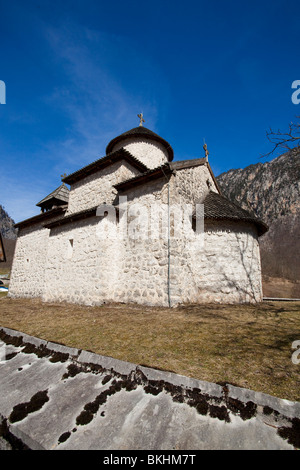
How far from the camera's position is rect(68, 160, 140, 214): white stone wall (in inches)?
411

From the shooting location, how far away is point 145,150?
561 inches

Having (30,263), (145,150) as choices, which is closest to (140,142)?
(145,150)

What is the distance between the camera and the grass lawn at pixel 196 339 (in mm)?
2824

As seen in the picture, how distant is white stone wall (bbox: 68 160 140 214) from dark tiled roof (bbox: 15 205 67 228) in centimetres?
218

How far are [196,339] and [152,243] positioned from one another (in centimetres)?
465

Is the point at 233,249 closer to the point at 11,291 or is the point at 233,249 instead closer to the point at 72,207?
the point at 72,207

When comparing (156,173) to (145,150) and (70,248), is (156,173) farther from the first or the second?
(145,150)

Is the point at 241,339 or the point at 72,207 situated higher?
the point at 72,207

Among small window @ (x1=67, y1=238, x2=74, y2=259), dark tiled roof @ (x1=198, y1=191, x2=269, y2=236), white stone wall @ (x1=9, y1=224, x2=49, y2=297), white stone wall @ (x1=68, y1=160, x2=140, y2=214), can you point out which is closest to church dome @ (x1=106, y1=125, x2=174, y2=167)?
white stone wall @ (x1=68, y1=160, x2=140, y2=214)

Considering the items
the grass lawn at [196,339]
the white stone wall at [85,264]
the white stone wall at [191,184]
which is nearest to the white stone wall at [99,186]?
the white stone wall at [85,264]

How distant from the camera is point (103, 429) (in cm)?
176

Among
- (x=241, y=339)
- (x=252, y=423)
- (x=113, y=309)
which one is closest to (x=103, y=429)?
(x=252, y=423)

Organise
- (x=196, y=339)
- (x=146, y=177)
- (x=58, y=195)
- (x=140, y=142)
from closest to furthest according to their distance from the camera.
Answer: (x=196, y=339) → (x=146, y=177) → (x=140, y=142) → (x=58, y=195)
